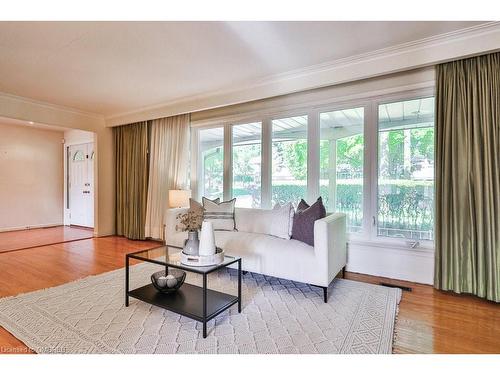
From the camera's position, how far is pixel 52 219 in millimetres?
6691

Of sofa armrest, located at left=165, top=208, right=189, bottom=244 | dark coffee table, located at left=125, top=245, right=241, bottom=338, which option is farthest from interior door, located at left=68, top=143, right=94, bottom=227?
dark coffee table, located at left=125, top=245, right=241, bottom=338

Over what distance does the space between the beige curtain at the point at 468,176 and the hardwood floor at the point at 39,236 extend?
5584 millimetres

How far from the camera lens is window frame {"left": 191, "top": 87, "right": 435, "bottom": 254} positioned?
308cm

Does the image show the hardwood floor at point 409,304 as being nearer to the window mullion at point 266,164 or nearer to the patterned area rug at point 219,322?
the patterned area rug at point 219,322

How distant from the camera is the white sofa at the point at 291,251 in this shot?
8.13 ft

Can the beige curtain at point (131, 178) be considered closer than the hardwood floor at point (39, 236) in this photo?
No

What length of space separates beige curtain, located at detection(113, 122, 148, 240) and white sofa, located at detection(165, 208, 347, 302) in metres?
2.16

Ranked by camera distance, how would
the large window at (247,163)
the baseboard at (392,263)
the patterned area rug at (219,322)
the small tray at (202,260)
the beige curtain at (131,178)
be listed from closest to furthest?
the patterned area rug at (219,322)
the small tray at (202,260)
the baseboard at (392,263)
the large window at (247,163)
the beige curtain at (131,178)

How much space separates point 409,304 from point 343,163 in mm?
1663

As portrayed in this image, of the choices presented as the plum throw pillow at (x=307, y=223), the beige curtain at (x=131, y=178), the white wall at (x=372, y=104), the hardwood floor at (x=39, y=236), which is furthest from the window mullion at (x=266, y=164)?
the hardwood floor at (x=39, y=236)

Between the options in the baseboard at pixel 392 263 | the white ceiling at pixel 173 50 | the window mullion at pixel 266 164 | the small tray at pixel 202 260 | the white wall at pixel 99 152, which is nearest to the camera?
the small tray at pixel 202 260

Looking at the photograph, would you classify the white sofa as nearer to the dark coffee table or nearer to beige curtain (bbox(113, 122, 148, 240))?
the dark coffee table

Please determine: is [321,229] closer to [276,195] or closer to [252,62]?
[276,195]
